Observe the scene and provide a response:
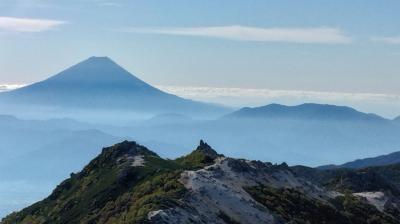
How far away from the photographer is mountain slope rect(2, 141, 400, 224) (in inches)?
2680

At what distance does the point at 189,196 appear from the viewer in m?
69.8

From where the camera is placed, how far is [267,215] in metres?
75.1

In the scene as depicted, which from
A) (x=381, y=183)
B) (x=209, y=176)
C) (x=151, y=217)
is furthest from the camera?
(x=381, y=183)

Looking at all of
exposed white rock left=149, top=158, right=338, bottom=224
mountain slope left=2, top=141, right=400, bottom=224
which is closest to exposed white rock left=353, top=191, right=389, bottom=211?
mountain slope left=2, top=141, right=400, bottom=224

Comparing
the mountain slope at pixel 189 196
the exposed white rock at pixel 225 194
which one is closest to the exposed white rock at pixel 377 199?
the mountain slope at pixel 189 196

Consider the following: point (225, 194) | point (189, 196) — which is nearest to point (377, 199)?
point (225, 194)

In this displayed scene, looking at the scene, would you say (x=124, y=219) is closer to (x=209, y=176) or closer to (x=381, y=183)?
(x=209, y=176)

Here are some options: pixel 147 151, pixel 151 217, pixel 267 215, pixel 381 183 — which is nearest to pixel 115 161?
pixel 147 151

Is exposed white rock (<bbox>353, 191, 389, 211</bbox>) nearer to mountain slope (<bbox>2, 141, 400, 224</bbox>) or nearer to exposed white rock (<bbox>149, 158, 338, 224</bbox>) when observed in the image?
mountain slope (<bbox>2, 141, 400, 224</bbox>)

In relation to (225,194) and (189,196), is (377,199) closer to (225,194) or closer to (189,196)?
(225,194)

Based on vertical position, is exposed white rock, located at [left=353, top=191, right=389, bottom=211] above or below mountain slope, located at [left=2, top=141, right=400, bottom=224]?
below

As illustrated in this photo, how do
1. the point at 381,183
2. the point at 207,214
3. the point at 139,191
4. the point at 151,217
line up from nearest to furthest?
the point at 151,217 < the point at 207,214 < the point at 139,191 < the point at 381,183

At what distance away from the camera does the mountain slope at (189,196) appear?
6806 cm

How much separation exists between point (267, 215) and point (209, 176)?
8.58 m
